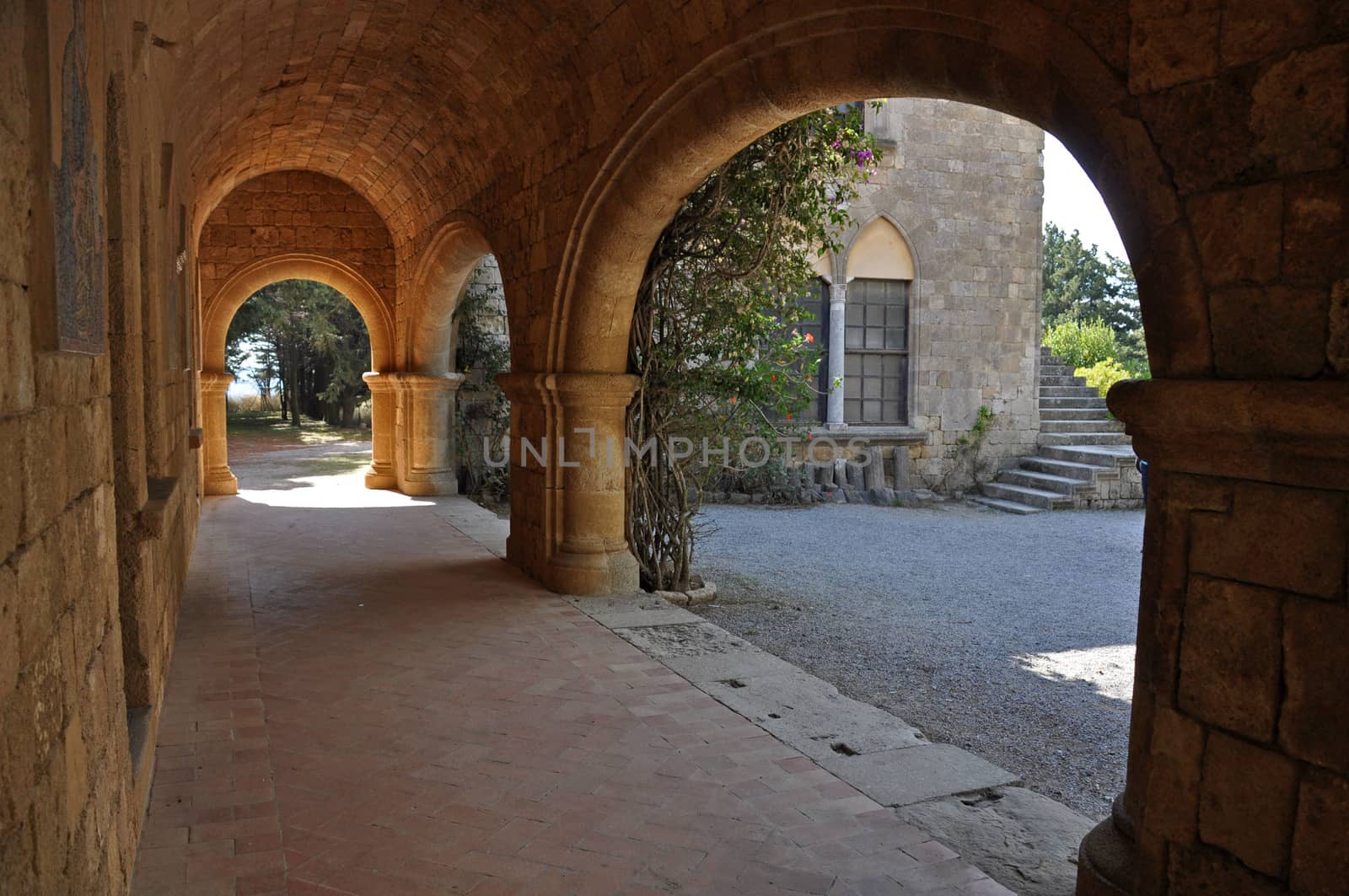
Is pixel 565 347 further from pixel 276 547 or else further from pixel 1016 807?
pixel 1016 807

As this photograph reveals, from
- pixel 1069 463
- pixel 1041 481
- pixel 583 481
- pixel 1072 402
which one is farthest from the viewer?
pixel 1072 402

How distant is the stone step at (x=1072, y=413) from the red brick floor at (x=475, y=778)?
33.4 ft

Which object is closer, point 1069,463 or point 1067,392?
point 1069,463

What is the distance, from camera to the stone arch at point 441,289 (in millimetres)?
8336

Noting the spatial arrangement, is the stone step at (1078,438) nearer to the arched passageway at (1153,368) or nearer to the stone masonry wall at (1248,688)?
the arched passageway at (1153,368)

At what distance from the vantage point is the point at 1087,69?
239 centimetres

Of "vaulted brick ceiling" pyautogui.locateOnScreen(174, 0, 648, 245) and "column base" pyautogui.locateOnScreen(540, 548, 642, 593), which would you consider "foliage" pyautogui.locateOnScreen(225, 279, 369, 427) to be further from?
"column base" pyautogui.locateOnScreen(540, 548, 642, 593)

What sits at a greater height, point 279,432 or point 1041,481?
point 1041,481

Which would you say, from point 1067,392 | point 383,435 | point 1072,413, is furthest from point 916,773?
point 1067,392

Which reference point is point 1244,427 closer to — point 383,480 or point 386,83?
point 386,83

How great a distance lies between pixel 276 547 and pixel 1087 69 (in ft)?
21.8

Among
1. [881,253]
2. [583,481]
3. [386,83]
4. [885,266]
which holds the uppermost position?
[386,83]

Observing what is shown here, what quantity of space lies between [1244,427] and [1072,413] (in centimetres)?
1248

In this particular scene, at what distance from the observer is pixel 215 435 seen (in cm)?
1070
